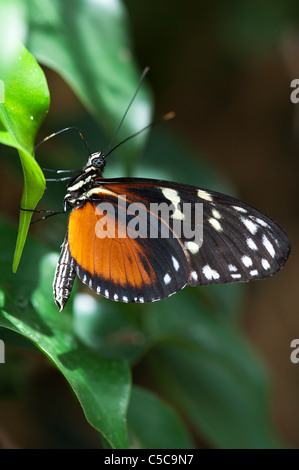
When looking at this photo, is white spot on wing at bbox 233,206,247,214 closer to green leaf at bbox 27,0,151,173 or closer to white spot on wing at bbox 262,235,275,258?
white spot on wing at bbox 262,235,275,258

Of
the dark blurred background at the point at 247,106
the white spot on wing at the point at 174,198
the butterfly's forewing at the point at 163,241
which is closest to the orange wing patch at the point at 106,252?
the butterfly's forewing at the point at 163,241

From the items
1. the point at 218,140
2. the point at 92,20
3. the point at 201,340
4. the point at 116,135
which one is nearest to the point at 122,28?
the point at 92,20

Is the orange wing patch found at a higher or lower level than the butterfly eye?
lower

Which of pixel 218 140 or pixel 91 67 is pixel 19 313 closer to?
pixel 91 67

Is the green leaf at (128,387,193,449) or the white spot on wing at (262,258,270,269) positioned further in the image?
the green leaf at (128,387,193,449)

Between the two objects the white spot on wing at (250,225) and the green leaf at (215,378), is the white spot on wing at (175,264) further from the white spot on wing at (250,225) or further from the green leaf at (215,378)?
the green leaf at (215,378)

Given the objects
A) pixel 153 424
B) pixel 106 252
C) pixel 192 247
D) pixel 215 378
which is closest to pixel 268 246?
pixel 192 247

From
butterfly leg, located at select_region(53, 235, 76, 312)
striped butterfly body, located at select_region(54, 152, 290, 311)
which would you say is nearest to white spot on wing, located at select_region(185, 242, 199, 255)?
striped butterfly body, located at select_region(54, 152, 290, 311)

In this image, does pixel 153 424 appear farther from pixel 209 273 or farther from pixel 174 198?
pixel 174 198
